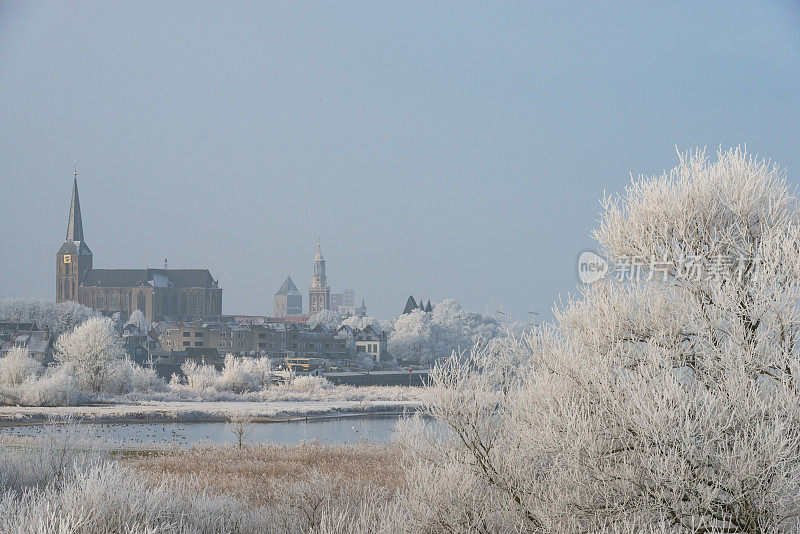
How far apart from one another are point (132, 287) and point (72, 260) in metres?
14.4

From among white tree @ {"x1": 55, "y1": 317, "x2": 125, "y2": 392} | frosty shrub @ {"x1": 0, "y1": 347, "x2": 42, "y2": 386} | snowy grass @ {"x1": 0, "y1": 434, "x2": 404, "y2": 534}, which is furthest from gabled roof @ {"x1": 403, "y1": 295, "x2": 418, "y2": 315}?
snowy grass @ {"x1": 0, "y1": 434, "x2": 404, "y2": 534}

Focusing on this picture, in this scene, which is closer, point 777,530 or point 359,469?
point 777,530

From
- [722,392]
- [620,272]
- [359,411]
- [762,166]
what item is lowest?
[359,411]

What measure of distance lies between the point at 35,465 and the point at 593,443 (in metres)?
8.86

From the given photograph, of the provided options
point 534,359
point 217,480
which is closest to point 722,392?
point 534,359

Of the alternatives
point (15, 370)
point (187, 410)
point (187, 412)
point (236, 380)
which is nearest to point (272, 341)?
point (236, 380)

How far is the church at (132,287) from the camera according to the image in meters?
168

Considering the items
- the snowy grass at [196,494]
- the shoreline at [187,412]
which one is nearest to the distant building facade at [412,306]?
the shoreline at [187,412]

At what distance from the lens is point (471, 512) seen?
34.0ft

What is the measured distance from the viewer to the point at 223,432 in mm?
36344

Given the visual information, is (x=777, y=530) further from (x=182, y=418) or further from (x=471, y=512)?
(x=182, y=418)

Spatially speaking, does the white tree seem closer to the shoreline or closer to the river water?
the shoreline

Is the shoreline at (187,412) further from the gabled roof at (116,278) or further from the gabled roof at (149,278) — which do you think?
the gabled roof at (116,278)

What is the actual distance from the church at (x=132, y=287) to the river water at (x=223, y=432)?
130021 mm
